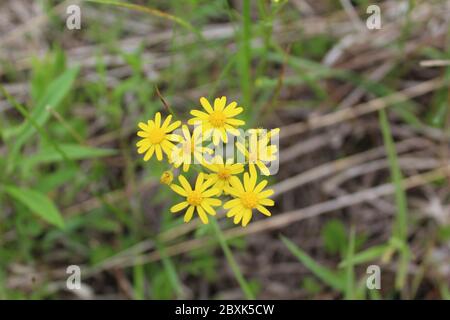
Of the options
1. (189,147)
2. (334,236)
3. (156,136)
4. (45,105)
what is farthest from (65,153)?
(334,236)

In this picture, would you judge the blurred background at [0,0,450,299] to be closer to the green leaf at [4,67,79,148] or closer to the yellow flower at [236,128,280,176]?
the green leaf at [4,67,79,148]

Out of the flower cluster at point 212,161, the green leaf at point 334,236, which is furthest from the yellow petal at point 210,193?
the green leaf at point 334,236

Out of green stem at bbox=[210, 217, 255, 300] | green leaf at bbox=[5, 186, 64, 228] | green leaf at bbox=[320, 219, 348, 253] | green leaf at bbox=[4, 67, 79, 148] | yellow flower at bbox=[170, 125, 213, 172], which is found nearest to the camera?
yellow flower at bbox=[170, 125, 213, 172]

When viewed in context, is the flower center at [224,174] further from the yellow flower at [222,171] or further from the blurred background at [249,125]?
the blurred background at [249,125]

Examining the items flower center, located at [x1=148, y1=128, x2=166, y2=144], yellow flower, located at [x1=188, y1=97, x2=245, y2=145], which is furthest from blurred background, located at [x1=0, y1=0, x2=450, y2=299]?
flower center, located at [x1=148, y1=128, x2=166, y2=144]

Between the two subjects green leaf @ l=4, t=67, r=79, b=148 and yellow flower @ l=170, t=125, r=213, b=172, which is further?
green leaf @ l=4, t=67, r=79, b=148

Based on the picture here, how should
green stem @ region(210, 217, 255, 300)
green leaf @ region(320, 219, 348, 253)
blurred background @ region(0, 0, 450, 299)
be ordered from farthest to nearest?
green leaf @ region(320, 219, 348, 253) < blurred background @ region(0, 0, 450, 299) < green stem @ region(210, 217, 255, 300)

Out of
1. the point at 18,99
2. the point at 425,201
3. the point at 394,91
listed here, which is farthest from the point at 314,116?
the point at 18,99
